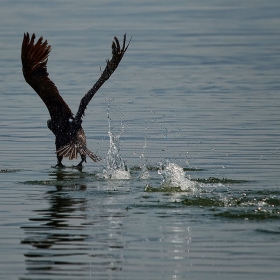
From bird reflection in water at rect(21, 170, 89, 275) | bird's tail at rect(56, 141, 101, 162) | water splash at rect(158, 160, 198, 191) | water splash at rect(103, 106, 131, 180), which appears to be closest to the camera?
bird reflection in water at rect(21, 170, 89, 275)

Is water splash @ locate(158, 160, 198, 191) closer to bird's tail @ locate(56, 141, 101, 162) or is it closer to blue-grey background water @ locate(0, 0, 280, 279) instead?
blue-grey background water @ locate(0, 0, 280, 279)

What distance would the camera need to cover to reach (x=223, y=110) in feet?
67.9

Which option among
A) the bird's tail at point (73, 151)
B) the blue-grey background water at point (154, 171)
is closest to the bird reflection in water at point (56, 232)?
the blue-grey background water at point (154, 171)

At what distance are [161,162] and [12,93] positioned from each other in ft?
30.4

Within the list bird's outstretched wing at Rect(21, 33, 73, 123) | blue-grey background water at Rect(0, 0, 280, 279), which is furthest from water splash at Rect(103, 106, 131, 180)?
bird's outstretched wing at Rect(21, 33, 73, 123)

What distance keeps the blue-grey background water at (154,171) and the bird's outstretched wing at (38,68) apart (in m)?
0.95

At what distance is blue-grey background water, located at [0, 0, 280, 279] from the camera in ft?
31.5

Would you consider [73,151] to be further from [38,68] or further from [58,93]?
[38,68]

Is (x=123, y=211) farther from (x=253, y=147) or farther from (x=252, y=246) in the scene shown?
(x=253, y=147)

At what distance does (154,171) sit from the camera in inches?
571

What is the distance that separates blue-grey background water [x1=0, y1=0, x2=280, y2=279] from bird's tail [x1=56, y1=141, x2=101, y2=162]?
0.24m

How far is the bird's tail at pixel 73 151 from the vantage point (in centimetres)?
1459

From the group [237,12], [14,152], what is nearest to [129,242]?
[14,152]

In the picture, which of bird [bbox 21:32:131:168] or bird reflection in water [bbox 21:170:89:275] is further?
bird [bbox 21:32:131:168]
